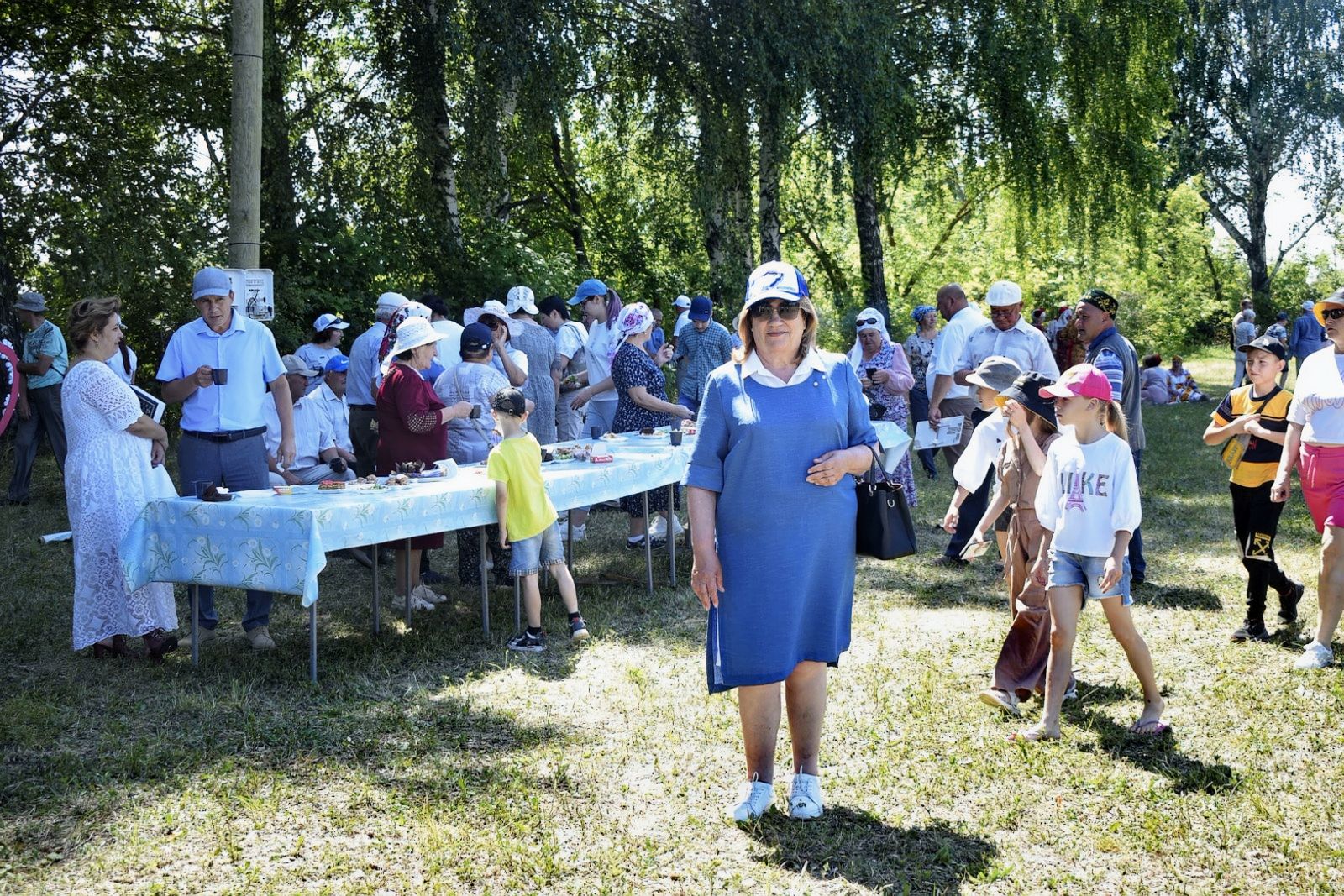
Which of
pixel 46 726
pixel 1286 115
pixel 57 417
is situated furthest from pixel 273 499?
pixel 1286 115

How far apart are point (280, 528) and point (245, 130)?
3.96 m

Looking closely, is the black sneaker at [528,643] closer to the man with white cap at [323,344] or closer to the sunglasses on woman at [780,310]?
the sunglasses on woman at [780,310]

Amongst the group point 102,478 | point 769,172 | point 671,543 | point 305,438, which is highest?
point 769,172

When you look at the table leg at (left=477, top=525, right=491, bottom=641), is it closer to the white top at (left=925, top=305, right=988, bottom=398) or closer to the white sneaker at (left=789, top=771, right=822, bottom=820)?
the white sneaker at (left=789, top=771, right=822, bottom=820)

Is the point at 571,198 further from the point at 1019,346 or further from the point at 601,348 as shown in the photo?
the point at 1019,346

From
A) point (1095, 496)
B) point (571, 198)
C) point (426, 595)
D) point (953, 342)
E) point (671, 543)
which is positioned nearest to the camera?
point (1095, 496)

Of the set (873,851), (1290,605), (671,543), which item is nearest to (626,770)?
(873,851)

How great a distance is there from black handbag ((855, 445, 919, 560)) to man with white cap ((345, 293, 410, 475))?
6.19 meters

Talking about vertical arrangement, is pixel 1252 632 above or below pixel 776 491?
below

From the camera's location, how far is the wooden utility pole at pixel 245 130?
8.72 m

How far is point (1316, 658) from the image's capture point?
6.10 m

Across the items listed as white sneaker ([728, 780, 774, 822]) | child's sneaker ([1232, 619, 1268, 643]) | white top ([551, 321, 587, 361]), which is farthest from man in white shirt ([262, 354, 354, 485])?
child's sneaker ([1232, 619, 1268, 643])

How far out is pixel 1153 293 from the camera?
34.5 m

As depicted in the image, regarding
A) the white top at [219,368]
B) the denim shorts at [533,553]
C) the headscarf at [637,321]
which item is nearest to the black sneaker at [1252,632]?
the denim shorts at [533,553]
